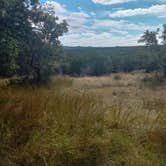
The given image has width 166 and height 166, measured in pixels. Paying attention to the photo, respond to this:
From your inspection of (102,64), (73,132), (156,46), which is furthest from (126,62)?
(73,132)

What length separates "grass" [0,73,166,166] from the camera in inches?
170

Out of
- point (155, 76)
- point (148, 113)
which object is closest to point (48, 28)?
point (155, 76)

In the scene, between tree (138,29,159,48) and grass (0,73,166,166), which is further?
tree (138,29,159,48)

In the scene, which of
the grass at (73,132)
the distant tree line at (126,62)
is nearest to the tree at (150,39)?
the distant tree line at (126,62)

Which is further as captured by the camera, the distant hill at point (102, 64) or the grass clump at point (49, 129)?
the distant hill at point (102, 64)

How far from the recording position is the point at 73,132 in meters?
4.68

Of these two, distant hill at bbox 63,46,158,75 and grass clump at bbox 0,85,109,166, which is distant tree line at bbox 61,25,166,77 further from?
grass clump at bbox 0,85,109,166

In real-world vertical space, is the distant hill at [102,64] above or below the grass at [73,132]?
below

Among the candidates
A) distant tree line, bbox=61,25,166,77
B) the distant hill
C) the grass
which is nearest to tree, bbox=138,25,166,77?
distant tree line, bbox=61,25,166,77

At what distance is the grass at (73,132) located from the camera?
14.1 ft

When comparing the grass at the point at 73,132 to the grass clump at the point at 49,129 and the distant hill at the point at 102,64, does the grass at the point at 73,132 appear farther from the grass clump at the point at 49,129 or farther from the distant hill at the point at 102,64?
the distant hill at the point at 102,64

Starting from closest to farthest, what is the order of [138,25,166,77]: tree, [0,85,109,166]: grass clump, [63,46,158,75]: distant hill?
[0,85,109,166]: grass clump, [138,25,166,77]: tree, [63,46,158,75]: distant hill

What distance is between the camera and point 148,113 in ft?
18.9

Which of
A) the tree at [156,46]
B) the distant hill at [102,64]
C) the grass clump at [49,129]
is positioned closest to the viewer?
the grass clump at [49,129]
